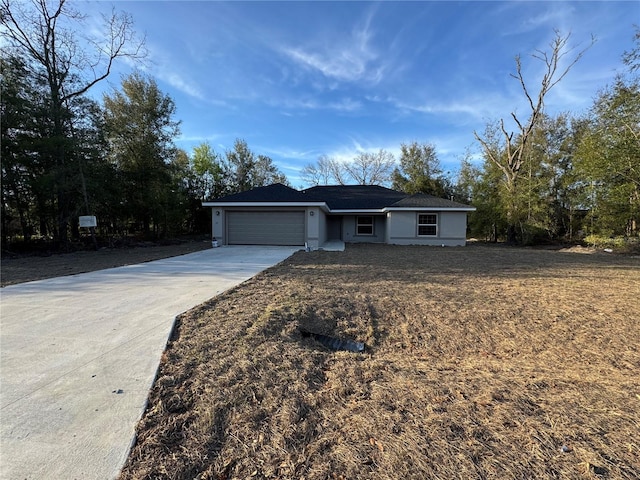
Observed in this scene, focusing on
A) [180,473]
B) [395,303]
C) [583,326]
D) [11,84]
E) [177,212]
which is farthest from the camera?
[177,212]

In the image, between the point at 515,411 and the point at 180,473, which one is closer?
the point at 180,473

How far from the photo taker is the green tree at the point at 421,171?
87.1ft

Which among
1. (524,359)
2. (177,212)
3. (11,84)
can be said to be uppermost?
(11,84)

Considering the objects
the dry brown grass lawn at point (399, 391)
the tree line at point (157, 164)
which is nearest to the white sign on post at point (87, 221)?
the tree line at point (157, 164)

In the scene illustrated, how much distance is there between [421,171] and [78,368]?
1108 inches

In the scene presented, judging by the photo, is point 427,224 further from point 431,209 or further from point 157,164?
point 157,164

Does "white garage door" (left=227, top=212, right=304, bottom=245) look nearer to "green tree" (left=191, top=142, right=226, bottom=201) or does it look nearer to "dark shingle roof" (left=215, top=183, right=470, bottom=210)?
"dark shingle roof" (left=215, top=183, right=470, bottom=210)

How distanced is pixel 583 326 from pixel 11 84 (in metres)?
17.0

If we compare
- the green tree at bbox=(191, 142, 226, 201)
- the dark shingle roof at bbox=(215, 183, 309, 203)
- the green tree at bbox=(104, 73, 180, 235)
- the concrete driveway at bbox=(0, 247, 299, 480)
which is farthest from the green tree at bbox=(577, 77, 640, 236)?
the green tree at bbox=(191, 142, 226, 201)

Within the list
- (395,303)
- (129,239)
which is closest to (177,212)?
(129,239)

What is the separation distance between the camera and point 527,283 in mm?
6105

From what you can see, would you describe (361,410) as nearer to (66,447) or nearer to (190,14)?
(66,447)

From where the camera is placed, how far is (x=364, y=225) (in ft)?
57.7

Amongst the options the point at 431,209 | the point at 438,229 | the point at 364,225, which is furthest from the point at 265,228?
the point at 438,229
